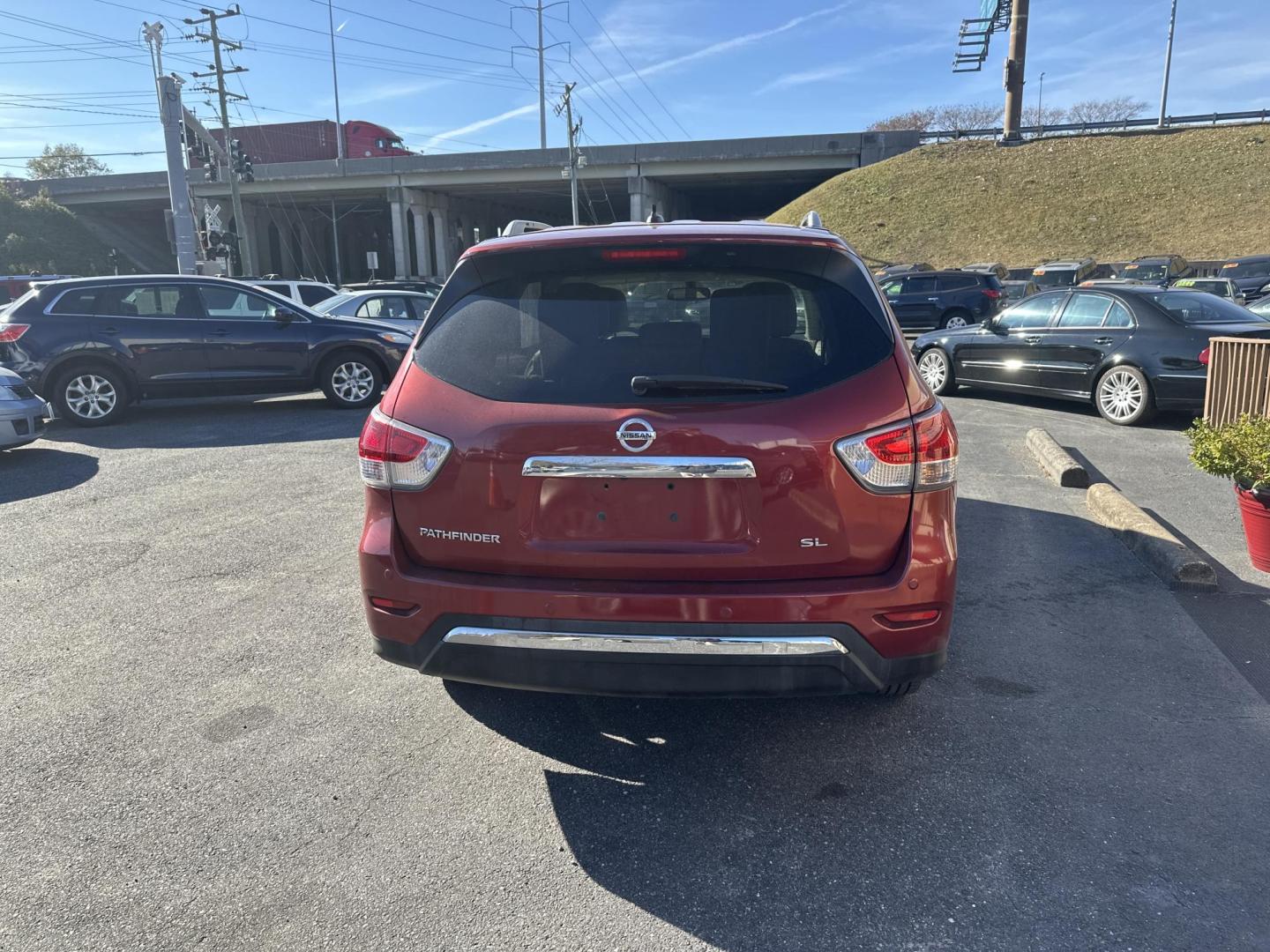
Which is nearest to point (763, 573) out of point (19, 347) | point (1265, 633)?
point (1265, 633)

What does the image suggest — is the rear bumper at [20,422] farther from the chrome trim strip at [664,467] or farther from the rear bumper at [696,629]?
the chrome trim strip at [664,467]

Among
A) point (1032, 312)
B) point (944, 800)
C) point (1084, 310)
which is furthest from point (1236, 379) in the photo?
point (944, 800)

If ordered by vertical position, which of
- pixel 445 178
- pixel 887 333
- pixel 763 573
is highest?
pixel 445 178

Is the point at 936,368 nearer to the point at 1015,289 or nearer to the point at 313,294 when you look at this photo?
the point at 313,294

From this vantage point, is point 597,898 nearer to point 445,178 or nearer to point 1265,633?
point 1265,633

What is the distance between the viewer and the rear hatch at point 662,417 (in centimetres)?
266

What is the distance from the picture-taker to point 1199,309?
988 cm

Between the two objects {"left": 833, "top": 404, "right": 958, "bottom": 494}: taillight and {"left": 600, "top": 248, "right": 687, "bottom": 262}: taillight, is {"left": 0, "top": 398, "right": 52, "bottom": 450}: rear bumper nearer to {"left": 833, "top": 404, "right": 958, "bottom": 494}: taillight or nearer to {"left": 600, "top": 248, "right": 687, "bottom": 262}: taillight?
→ {"left": 600, "top": 248, "right": 687, "bottom": 262}: taillight

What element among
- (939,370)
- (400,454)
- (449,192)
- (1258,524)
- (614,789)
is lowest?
(614,789)

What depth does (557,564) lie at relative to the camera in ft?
9.04

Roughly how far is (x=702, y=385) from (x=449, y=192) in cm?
6511

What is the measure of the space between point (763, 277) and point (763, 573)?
0.99 m

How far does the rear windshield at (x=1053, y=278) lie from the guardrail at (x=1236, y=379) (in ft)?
72.5

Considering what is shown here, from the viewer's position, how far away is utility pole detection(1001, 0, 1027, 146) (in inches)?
2210
